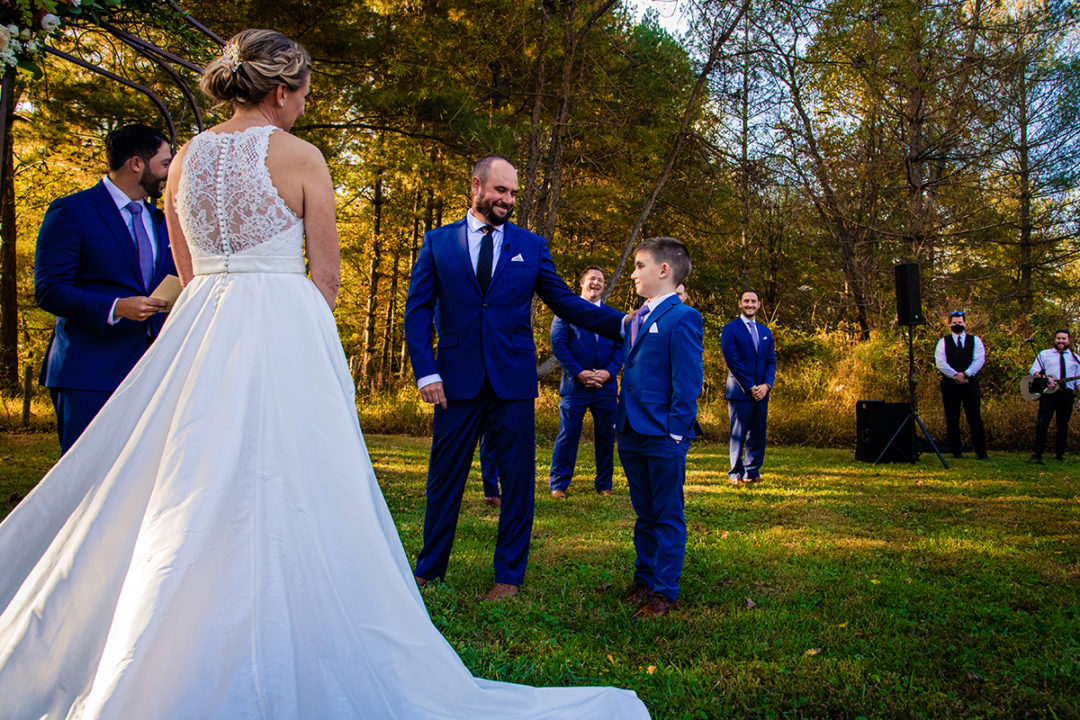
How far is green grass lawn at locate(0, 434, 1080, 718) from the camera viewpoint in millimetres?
2949

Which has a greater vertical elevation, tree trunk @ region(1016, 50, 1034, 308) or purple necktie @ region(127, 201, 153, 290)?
tree trunk @ region(1016, 50, 1034, 308)

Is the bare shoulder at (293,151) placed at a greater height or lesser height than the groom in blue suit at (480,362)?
greater

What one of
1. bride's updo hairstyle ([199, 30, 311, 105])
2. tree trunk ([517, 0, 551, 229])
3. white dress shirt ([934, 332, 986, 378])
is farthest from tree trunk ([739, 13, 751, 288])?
bride's updo hairstyle ([199, 30, 311, 105])

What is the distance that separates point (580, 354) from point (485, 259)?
428cm

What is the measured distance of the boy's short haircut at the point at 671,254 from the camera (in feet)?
13.5

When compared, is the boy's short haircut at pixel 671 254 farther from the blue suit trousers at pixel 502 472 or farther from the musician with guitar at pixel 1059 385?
the musician with guitar at pixel 1059 385

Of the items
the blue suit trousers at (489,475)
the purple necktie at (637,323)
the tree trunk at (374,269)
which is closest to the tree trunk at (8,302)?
the tree trunk at (374,269)

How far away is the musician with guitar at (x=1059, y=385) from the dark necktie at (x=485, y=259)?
11.5 metres

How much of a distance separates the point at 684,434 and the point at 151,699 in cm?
277

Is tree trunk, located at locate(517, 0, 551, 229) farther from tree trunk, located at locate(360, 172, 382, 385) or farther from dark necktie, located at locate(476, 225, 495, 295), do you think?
tree trunk, located at locate(360, 172, 382, 385)

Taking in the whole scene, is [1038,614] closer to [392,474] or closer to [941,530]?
A: [941,530]

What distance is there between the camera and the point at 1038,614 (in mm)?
3979

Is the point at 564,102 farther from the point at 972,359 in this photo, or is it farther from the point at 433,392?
the point at 433,392

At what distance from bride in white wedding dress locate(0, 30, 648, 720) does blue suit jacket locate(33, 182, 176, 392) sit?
119 cm
